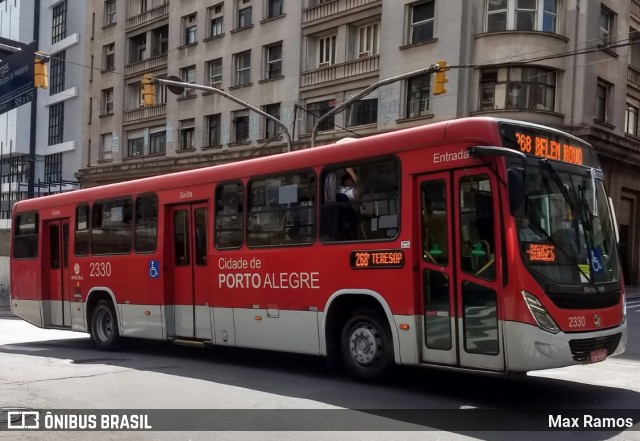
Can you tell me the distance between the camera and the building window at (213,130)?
3734cm

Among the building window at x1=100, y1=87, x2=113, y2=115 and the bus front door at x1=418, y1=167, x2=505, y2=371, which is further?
the building window at x1=100, y1=87, x2=113, y2=115

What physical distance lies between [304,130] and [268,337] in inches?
922

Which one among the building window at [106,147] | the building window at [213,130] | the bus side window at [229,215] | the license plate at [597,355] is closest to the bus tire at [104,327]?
the bus side window at [229,215]

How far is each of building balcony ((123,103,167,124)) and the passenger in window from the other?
1304 inches

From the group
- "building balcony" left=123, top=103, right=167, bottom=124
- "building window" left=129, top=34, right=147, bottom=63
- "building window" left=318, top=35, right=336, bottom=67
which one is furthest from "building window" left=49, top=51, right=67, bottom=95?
"building window" left=318, top=35, right=336, bottom=67

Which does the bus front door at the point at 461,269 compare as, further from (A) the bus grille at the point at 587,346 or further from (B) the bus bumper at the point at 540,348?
(A) the bus grille at the point at 587,346

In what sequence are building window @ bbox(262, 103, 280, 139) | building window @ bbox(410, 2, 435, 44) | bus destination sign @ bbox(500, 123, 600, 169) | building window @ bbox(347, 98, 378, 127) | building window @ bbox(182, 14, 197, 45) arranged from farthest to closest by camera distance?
building window @ bbox(182, 14, 197, 45) → building window @ bbox(262, 103, 280, 139) → building window @ bbox(347, 98, 378, 127) → building window @ bbox(410, 2, 435, 44) → bus destination sign @ bbox(500, 123, 600, 169)

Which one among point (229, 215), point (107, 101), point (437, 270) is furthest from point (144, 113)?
point (437, 270)

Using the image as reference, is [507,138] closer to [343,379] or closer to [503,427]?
[503,427]

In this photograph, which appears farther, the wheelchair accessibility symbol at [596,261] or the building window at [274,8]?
the building window at [274,8]

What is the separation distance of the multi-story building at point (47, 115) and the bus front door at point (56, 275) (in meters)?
34.3

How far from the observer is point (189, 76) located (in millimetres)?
39594

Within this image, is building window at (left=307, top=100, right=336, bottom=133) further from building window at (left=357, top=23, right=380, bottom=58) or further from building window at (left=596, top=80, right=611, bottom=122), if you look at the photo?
building window at (left=596, top=80, right=611, bottom=122)

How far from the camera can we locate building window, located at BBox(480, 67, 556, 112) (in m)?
26.5
